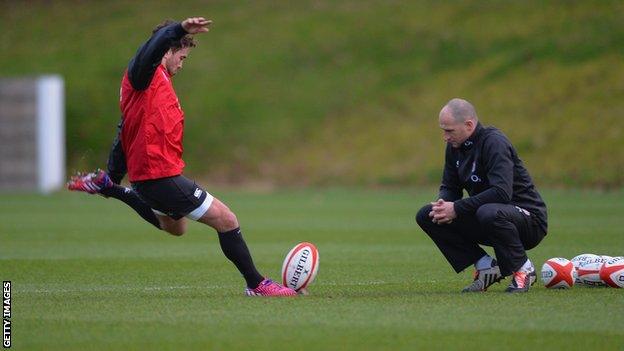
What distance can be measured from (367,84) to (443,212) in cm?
2923

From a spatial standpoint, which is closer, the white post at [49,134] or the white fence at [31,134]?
the white post at [49,134]

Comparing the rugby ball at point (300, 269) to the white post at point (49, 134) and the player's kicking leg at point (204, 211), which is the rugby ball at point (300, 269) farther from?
the white post at point (49, 134)

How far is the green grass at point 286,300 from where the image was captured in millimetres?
7336

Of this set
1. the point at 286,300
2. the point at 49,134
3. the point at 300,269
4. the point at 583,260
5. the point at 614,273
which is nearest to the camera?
the point at 286,300

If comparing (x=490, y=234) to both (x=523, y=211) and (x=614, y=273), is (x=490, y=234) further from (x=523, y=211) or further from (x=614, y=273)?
(x=614, y=273)

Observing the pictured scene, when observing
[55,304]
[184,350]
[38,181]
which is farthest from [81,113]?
[184,350]

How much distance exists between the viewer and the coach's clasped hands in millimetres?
9672

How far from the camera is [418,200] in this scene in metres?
26.8

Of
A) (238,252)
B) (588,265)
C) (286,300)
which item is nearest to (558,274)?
(588,265)

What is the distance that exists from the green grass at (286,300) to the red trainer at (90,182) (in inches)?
38.8

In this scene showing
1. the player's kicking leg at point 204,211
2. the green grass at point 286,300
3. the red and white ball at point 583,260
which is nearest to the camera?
the green grass at point 286,300

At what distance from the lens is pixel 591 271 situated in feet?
33.4

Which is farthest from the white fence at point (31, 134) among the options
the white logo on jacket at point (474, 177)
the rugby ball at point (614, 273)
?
the rugby ball at point (614, 273)

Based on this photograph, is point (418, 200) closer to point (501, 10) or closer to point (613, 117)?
point (613, 117)
